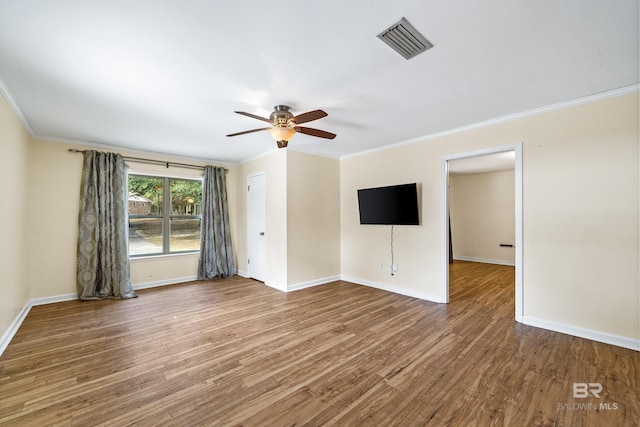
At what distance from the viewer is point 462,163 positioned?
235 inches

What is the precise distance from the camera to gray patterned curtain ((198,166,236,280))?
5.35 m

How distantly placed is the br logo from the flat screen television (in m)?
2.34

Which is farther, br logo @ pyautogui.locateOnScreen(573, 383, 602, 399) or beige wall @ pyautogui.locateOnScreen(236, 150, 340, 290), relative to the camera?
beige wall @ pyautogui.locateOnScreen(236, 150, 340, 290)

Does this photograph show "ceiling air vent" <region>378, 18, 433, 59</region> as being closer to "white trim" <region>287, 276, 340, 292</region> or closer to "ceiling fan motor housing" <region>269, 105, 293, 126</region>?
"ceiling fan motor housing" <region>269, 105, 293, 126</region>

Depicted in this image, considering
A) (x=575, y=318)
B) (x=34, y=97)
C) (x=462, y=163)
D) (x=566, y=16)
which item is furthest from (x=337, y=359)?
(x=462, y=163)

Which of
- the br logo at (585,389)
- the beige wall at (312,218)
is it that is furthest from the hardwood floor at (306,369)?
the beige wall at (312,218)

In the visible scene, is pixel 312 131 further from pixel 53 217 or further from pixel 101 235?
pixel 53 217

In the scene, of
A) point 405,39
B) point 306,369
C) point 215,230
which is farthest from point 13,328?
point 405,39

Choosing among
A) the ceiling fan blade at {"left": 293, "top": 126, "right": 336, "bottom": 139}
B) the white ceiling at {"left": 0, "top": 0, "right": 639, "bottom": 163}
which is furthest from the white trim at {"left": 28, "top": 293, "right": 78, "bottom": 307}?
the ceiling fan blade at {"left": 293, "top": 126, "right": 336, "bottom": 139}

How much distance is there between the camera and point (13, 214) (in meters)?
3.00

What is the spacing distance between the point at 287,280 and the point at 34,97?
3710mm

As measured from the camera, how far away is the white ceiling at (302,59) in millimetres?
1576

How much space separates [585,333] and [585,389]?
3.62ft

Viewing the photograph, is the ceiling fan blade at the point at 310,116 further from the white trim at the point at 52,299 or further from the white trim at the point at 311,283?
the white trim at the point at 52,299
